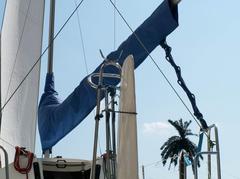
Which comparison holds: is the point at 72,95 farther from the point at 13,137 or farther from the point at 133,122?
the point at 133,122

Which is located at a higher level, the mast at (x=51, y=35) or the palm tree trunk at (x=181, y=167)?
the mast at (x=51, y=35)

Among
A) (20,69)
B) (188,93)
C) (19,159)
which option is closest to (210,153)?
(188,93)

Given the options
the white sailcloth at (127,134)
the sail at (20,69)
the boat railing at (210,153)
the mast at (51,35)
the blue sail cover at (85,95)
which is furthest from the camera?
the mast at (51,35)

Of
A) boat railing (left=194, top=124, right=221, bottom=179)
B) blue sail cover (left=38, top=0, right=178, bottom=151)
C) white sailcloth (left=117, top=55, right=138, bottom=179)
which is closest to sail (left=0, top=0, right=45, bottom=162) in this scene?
blue sail cover (left=38, top=0, right=178, bottom=151)

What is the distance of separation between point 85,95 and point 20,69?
5.14 feet

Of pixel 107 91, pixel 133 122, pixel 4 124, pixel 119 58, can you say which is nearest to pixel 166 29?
pixel 119 58

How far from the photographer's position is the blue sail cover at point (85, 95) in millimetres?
5352

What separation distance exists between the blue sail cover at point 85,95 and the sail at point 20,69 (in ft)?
0.53

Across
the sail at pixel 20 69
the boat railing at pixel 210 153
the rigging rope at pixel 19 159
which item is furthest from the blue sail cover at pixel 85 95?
the boat railing at pixel 210 153

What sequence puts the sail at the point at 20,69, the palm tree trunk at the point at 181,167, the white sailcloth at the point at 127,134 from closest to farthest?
the white sailcloth at the point at 127,134, the palm tree trunk at the point at 181,167, the sail at the point at 20,69

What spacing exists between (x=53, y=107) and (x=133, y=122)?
7.94 ft

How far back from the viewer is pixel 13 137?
6398 millimetres

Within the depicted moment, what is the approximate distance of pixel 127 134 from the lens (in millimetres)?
4070

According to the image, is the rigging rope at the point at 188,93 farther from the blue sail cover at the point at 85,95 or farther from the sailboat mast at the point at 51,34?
the sailboat mast at the point at 51,34
